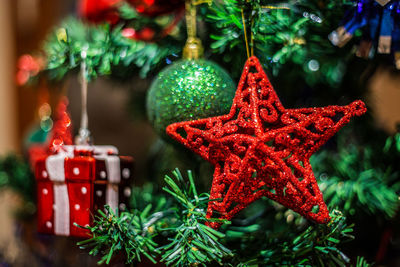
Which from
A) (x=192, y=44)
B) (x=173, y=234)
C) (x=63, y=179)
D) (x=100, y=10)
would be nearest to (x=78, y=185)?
(x=63, y=179)

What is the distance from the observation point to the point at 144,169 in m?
0.81

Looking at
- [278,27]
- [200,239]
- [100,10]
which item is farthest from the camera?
[100,10]

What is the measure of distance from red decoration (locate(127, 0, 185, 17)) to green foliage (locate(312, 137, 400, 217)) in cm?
34

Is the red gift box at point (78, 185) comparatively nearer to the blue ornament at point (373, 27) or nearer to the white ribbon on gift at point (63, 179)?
the white ribbon on gift at point (63, 179)

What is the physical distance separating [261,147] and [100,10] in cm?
41

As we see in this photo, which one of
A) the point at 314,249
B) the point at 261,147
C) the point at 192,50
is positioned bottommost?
the point at 314,249

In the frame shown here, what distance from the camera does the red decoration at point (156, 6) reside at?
20.1 inches

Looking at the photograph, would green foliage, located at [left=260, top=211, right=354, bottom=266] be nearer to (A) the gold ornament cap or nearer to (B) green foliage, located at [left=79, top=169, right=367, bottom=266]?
(B) green foliage, located at [left=79, top=169, right=367, bottom=266]

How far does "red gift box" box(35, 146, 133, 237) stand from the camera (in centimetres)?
39

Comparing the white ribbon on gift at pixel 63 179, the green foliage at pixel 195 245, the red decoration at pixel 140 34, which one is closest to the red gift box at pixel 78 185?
the white ribbon on gift at pixel 63 179

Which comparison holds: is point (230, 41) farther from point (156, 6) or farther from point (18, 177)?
point (18, 177)

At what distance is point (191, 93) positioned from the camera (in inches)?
15.1

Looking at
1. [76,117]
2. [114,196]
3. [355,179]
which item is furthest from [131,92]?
[355,179]

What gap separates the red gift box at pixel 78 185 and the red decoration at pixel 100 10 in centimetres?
28
